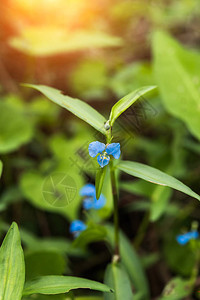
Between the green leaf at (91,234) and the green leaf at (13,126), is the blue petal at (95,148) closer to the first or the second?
the green leaf at (91,234)

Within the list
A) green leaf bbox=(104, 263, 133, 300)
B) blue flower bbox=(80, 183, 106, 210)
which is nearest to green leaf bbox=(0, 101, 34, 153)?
blue flower bbox=(80, 183, 106, 210)

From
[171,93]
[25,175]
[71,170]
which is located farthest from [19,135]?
[171,93]

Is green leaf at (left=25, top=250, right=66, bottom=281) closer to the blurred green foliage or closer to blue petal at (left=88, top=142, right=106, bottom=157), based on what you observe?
the blurred green foliage

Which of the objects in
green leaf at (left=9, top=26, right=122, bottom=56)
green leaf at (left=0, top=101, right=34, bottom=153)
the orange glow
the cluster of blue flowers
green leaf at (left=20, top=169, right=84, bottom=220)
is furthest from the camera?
the orange glow

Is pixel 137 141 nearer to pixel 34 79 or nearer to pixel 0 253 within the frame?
pixel 34 79

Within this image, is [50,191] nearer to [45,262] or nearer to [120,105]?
[45,262]

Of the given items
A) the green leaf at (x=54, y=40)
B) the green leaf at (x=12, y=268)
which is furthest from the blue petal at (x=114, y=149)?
the green leaf at (x=54, y=40)
